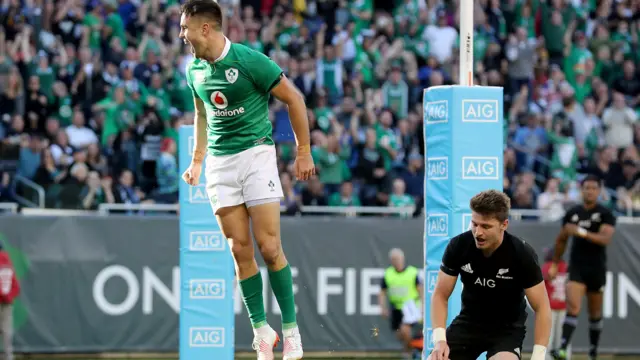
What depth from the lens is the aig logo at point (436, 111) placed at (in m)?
10.9

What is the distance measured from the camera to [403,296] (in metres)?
16.6

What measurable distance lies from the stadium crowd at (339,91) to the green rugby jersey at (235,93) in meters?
8.65

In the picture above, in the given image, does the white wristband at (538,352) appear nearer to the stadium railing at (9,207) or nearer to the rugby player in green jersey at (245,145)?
the rugby player in green jersey at (245,145)

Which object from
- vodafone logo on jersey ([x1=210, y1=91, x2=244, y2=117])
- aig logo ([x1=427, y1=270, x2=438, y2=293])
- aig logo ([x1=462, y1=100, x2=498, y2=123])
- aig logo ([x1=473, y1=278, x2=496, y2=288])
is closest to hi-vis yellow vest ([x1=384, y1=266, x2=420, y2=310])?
aig logo ([x1=427, y1=270, x2=438, y2=293])

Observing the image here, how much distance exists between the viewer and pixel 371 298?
18.0m

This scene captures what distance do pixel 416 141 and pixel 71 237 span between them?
564cm

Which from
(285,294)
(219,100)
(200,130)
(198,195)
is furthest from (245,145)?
(198,195)

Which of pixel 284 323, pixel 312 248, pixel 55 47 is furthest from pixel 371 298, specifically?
pixel 284 323

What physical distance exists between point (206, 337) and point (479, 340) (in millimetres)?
3730

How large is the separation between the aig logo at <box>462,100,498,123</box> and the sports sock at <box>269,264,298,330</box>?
7.78ft

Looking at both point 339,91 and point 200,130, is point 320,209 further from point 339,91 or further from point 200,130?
point 200,130

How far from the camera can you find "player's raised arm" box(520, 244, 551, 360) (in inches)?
348

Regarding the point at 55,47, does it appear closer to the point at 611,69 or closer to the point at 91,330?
the point at 91,330

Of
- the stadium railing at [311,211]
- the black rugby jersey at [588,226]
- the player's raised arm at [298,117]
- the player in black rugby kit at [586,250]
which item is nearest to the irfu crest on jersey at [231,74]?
the player's raised arm at [298,117]
